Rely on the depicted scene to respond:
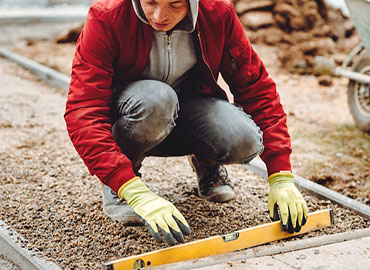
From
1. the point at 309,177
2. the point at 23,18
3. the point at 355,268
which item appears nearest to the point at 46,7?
the point at 23,18

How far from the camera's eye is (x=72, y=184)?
127 inches

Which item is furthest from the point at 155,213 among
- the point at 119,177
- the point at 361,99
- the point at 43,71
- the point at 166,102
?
the point at 43,71

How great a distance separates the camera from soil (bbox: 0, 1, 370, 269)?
2529mm

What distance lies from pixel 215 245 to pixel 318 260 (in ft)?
1.39

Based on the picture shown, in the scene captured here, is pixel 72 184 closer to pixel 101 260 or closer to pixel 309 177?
pixel 101 260

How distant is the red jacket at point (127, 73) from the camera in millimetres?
2223

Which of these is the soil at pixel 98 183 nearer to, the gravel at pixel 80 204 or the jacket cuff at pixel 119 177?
the gravel at pixel 80 204

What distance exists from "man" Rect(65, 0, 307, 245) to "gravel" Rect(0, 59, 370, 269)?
8.1 inches

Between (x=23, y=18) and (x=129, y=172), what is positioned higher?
(x=129, y=172)

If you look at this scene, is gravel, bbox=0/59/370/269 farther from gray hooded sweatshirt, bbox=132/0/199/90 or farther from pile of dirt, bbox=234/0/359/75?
pile of dirt, bbox=234/0/359/75

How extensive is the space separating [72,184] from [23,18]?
5.98 metres

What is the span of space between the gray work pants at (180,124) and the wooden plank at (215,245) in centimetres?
39

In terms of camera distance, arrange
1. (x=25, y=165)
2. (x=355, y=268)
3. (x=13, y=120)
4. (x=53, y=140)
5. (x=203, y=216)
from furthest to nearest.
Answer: (x=13, y=120) < (x=53, y=140) < (x=25, y=165) < (x=203, y=216) < (x=355, y=268)

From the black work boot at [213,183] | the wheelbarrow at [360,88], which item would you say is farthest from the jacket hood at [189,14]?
Answer: the wheelbarrow at [360,88]
